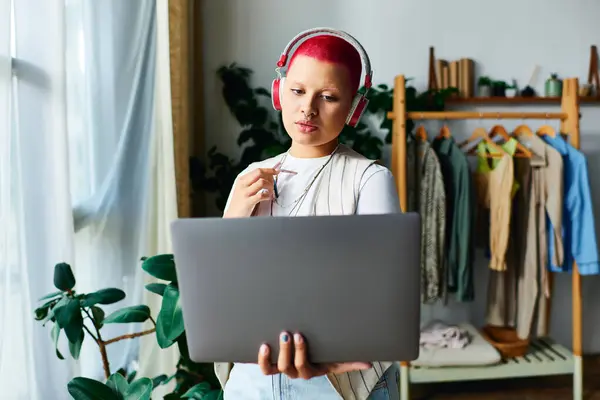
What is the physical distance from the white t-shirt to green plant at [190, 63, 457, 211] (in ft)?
5.12

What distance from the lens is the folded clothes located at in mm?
2209

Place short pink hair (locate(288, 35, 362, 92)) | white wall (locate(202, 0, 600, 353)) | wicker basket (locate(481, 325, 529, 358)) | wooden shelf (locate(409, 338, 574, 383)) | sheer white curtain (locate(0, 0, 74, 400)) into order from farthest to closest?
white wall (locate(202, 0, 600, 353)) < wicker basket (locate(481, 325, 529, 358)) < wooden shelf (locate(409, 338, 574, 383)) < sheer white curtain (locate(0, 0, 74, 400)) < short pink hair (locate(288, 35, 362, 92))

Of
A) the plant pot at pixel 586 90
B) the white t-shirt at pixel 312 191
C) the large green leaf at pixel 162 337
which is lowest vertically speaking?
the large green leaf at pixel 162 337

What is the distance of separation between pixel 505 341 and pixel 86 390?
6.40 feet

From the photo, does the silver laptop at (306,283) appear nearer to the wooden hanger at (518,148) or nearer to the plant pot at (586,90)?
the wooden hanger at (518,148)

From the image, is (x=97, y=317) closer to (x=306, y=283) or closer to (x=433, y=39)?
(x=306, y=283)

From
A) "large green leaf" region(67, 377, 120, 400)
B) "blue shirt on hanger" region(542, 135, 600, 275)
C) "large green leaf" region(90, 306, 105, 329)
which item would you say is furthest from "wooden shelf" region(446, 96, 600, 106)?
"large green leaf" region(67, 377, 120, 400)

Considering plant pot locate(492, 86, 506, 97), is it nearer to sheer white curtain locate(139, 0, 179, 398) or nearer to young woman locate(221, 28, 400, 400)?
sheer white curtain locate(139, 0, 179, 398)

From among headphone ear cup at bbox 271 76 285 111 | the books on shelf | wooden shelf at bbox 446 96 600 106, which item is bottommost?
headphone ear cup at bbox 271 76 285 111

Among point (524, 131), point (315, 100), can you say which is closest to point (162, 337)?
point (315, 100)

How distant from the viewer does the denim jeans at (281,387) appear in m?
0.76

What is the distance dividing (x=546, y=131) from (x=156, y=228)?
1.78 metres

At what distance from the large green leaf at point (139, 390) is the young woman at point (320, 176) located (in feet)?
1.06

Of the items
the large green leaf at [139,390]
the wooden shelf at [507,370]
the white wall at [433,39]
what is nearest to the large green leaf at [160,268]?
the large green leaf at [139,390]
